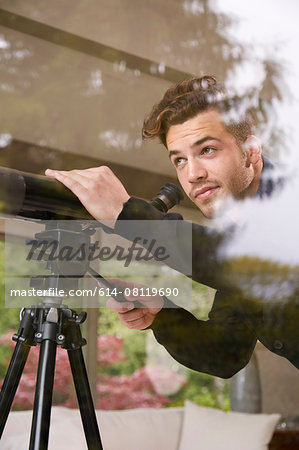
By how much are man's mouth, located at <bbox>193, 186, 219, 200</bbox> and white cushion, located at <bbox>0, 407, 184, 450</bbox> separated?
0.27 m

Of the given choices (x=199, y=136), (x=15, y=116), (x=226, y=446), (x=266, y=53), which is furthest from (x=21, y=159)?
(x=226, y=446)

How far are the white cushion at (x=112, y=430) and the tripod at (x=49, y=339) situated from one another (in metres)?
0.03

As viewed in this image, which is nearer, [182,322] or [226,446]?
[182,322]

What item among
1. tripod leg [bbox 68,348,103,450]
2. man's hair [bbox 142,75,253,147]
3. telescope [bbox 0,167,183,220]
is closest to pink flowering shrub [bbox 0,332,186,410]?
tripod leg [bbox 68,348,103,450]

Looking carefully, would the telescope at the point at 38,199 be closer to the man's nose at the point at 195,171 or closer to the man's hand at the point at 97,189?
the man's hand at the point at 97,189

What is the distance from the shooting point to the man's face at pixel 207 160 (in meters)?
0.61

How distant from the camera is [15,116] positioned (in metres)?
0.68

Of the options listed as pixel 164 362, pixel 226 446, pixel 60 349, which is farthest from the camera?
pixel 226 446

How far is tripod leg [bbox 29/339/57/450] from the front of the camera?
552mm

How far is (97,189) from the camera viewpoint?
0.60 meters

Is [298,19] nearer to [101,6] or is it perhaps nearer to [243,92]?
[243,92]

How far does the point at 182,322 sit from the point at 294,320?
0.43ft

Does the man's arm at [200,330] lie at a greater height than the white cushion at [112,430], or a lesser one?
greater

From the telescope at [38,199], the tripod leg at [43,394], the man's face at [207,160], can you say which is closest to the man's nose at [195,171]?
the man's face at [207,160]
